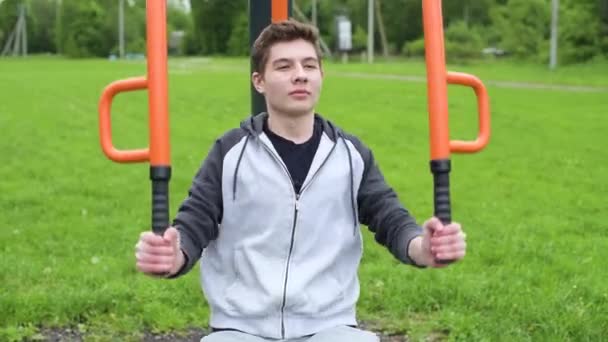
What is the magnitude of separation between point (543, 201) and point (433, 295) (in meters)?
3.35

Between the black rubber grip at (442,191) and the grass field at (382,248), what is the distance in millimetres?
1900

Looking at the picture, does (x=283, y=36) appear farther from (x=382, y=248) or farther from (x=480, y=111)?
(x=382, y=248)

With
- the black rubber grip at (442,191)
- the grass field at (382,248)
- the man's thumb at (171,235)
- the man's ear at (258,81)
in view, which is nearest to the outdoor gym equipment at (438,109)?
the black rubber grip at (442,191)

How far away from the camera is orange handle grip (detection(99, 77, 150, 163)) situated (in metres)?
2.28

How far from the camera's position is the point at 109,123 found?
232 centimetres

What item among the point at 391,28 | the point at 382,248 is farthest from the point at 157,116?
the point at 391,28

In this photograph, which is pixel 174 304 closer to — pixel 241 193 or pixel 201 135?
pixel 241 193

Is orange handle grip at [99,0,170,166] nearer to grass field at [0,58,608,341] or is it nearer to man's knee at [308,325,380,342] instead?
man's knee at [308,325,380,342]

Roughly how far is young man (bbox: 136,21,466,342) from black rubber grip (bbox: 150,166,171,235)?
0.72 ft

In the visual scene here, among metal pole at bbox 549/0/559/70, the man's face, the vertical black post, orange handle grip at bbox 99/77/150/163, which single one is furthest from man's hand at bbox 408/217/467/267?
metal pole at bbox 549/0/559/70

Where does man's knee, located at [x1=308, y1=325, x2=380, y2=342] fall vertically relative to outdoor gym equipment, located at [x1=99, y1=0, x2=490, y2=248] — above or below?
below

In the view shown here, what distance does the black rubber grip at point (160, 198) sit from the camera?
85.4 inches

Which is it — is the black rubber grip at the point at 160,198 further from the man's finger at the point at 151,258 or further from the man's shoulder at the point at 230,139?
the man's shoulder at the point at 230,139

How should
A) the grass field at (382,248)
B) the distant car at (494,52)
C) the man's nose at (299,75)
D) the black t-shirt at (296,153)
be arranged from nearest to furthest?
the man's nose at (299,75)
the black t-shirt at (296,153)
the grass field at (382,248)
the distant car at (494,52)
